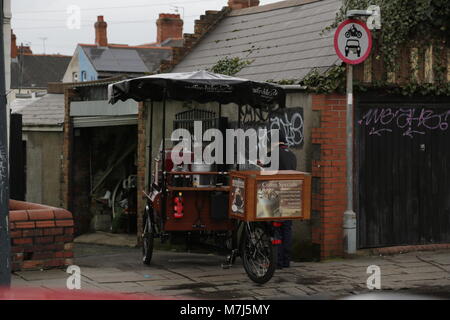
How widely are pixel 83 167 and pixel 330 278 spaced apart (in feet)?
33.9

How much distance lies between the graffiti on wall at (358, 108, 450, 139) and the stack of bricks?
4737 millimetres

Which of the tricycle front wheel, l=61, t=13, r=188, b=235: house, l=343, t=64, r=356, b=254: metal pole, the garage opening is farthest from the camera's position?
the garage opening

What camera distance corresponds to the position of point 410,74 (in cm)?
1191

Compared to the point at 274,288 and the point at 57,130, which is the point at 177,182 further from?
the point at 57,130

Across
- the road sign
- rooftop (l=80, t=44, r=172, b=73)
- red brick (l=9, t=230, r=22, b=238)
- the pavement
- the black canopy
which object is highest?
rooftop (l=80, t=44, r=172, b=73)

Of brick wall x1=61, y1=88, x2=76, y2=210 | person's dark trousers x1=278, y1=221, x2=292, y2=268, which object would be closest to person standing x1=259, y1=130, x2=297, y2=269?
person's dark trousers x1=278, y1=221, x2=292, y2=268

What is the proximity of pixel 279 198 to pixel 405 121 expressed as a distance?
135 inches

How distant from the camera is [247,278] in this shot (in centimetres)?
981

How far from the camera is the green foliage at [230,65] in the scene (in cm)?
1435

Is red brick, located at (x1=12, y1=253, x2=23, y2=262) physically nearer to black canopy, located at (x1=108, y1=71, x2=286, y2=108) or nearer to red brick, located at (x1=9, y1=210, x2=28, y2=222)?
red brick, located at (x1=9, y1=210, x2=28, y2=222)

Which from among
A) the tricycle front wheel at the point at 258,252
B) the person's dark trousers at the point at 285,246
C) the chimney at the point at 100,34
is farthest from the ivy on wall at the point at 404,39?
the chimney at the point at 100,34

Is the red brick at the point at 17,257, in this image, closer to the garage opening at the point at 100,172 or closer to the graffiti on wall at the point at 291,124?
the graffiti on wall at the point at 291,124

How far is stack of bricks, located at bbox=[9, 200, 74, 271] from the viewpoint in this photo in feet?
31.4
